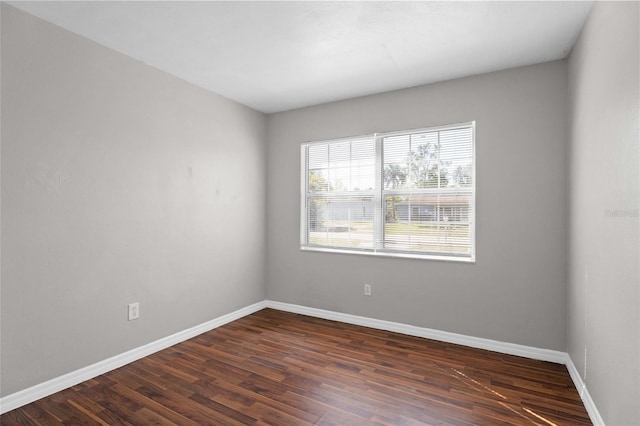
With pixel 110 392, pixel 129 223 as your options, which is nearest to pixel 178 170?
pixel 129 223

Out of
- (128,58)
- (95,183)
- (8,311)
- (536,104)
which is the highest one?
(128,58)

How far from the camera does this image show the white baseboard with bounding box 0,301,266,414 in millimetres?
2092

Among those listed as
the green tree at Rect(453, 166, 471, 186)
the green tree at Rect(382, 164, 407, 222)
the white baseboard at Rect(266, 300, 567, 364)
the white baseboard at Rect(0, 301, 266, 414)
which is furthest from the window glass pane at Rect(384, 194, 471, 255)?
the white baseboard at Rect(0, 301, 266, 414)

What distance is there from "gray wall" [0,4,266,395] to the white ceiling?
0.30m

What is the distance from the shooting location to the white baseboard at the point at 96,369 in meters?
2.09

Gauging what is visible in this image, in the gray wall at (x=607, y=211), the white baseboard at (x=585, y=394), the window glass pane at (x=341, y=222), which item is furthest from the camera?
the window glass pane at (x=341, y=222)

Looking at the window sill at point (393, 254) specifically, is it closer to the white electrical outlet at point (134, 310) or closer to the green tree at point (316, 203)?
the green tree at point (316, 203)

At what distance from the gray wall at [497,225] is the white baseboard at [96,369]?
5.08ft

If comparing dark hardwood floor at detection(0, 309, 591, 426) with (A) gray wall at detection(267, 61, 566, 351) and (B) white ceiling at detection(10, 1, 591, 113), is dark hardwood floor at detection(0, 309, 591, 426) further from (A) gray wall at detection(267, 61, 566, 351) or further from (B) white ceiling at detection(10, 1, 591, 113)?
(B) white ceiling at detection(10, 1, 591, 113)

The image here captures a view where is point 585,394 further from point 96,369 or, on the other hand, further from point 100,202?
point 100,202

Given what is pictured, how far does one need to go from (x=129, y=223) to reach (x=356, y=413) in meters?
2.29

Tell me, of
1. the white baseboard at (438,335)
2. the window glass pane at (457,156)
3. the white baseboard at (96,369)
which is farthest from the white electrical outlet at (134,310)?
the window glass pane at (457,156)

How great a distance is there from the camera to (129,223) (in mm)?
2777

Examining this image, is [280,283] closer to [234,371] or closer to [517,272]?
[234,371]
